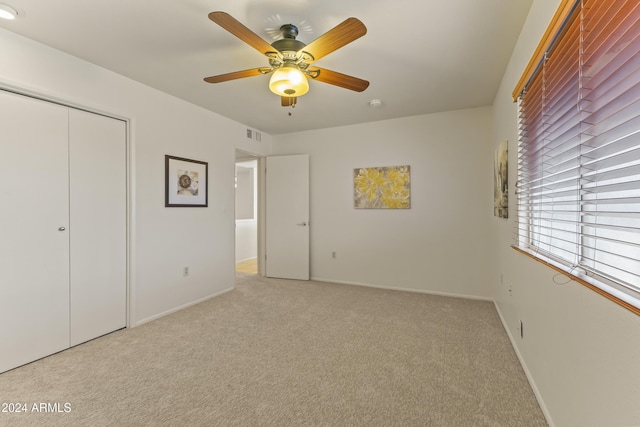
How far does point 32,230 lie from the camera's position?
2205 millimetres

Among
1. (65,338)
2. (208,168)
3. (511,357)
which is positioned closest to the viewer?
(511,357)

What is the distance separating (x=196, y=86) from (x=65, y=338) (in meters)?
2.56

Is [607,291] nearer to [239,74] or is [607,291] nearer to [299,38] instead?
[299,38]

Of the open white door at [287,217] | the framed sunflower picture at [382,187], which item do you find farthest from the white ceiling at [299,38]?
the open white door at [287,217]

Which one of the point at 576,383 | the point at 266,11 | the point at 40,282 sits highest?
the point at 266,11

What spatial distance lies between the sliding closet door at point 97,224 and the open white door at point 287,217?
2304 mm

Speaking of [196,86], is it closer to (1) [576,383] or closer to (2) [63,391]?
(2) [63,391]

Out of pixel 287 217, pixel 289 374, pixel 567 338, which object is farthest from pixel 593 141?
pixel 287 217

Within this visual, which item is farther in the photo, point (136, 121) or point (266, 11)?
point (136, 121)

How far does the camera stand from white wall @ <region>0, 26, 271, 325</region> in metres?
2.27

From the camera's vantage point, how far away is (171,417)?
1606mm

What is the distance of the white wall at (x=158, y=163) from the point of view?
2.27 metres

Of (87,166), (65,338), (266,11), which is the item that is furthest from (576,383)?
(87,166)

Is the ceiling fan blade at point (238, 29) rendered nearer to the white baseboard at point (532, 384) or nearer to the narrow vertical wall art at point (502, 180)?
the narrow vertical wall art at point (502, 180)
